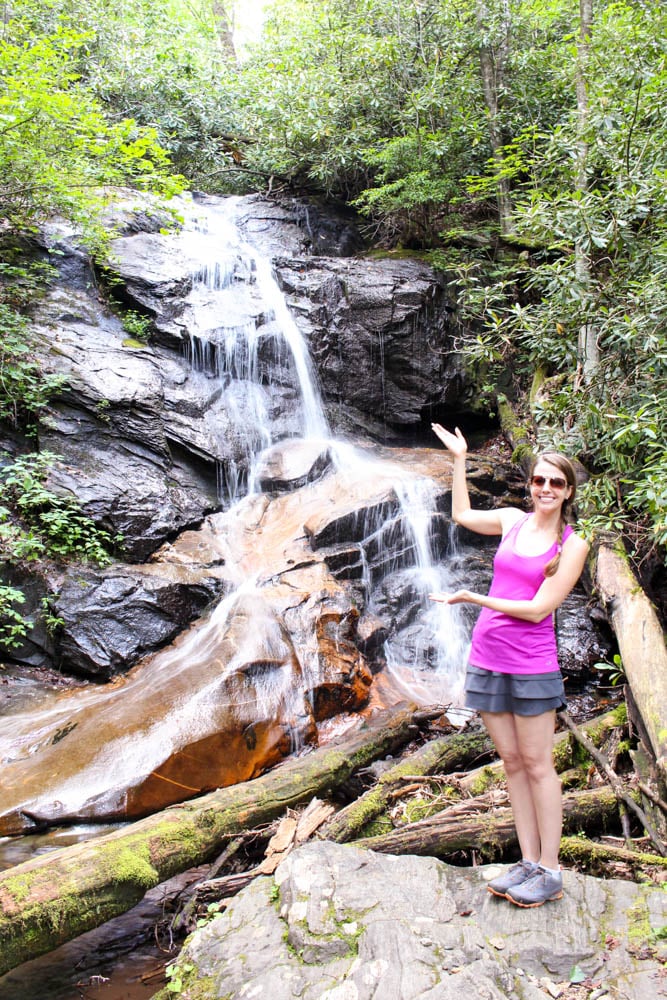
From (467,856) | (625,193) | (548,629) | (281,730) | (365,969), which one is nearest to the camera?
(365,969)

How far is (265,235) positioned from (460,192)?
3.99m

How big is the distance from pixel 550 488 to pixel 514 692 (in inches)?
34.5

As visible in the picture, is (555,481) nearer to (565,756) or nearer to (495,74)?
(565,756)

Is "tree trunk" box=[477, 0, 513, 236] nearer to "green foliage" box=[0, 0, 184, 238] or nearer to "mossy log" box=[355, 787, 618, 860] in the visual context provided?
A: "green foliage" box=[0, 0, 184, 238]

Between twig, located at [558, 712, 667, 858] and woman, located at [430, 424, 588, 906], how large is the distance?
103 centimetres

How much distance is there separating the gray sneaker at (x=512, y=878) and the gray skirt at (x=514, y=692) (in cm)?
67

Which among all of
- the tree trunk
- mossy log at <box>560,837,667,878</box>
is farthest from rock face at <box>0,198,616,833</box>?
mossy log at <box>560,837,667,878</box>

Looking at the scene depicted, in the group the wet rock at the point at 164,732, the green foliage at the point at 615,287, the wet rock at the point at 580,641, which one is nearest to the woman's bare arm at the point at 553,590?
the green foliage at the point at 615,287

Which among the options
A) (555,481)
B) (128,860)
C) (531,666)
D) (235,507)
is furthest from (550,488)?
(235,507)

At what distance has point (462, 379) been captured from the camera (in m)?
11.8

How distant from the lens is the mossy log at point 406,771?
12.1 feet

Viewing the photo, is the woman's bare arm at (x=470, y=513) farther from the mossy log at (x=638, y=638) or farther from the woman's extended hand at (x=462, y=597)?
the mossy log at (x=638, y=638)

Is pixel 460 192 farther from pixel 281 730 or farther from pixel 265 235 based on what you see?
pixel 281 730

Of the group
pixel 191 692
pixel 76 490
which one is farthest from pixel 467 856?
pixel 76 490
